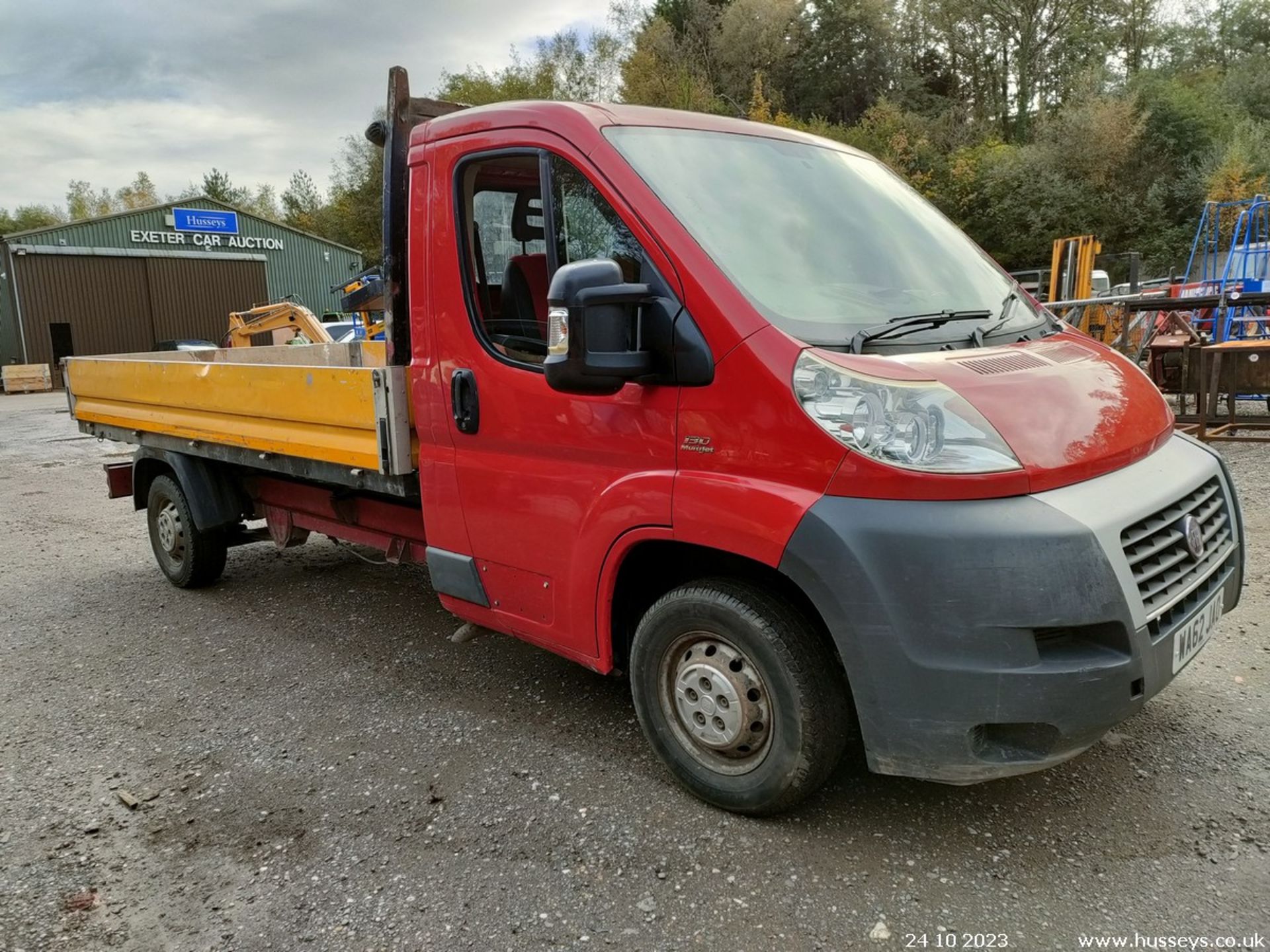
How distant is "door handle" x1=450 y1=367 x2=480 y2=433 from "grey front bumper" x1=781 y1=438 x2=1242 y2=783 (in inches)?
56.1

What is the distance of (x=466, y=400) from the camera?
11.1 ft

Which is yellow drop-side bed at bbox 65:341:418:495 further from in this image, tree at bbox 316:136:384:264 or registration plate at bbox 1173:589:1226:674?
tree at bbox 316:136:384:264

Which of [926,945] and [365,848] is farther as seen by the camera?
[365,848]

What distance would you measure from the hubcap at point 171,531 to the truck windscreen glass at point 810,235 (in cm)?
416

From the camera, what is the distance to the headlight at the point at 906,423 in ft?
7.68

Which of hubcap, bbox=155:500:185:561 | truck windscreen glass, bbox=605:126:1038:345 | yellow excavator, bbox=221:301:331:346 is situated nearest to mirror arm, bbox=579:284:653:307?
truck windscreen glass, bbox=605:126:1038:345

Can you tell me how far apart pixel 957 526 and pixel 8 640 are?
521cm

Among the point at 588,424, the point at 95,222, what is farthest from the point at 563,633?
the point at 95,222

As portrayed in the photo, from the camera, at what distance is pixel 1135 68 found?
121 ft

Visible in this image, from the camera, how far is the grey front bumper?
2271 mm

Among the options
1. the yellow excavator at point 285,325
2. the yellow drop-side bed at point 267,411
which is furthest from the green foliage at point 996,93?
the yellow drop-side bed at point 267,411

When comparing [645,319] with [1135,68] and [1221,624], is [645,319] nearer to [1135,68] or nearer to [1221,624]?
[1221,624]

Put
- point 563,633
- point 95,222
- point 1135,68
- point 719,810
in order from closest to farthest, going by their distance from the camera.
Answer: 1. point 719,810
2. point 563,633
3. point 95,222
4. point 1135,68

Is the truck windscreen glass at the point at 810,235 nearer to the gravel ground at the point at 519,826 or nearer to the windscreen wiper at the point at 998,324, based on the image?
the windscreen wiper at the point at 998,324
